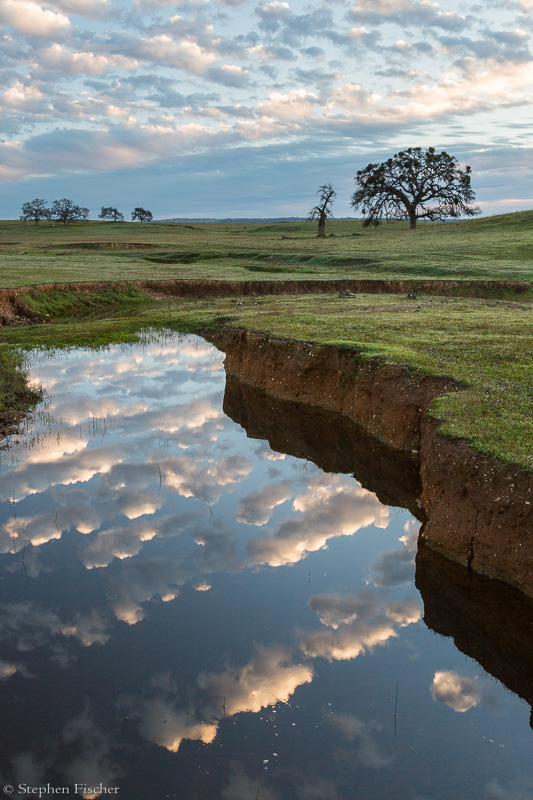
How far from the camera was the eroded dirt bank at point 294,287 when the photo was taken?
35.0 meters

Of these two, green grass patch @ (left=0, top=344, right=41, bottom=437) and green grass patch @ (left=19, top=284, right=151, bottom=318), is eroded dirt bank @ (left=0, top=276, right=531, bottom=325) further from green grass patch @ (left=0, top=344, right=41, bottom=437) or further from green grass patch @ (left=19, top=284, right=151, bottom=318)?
green grass patch @ (left=0, top=344, right=41, bottom=437)

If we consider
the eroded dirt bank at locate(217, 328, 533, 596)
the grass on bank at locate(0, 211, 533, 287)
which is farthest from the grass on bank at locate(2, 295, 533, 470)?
the grass on bank at locate(0, 211, 533, 287)

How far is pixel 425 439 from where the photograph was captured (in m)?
10.7

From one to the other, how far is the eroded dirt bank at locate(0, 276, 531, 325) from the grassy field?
993 millimetres

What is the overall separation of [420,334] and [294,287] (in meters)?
19.7

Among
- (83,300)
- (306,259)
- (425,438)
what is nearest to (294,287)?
(83,300)

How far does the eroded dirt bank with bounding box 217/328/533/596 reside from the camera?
8.15 metres

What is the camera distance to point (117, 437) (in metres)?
13.8

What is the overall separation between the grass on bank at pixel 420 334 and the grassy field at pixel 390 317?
0.03 m

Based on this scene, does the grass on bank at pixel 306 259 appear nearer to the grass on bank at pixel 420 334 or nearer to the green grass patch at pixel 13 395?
the grass on bank at pixel 420 334

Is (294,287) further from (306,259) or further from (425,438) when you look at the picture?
(425,438)

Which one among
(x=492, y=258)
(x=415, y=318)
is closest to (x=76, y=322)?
(x=415, y=318)

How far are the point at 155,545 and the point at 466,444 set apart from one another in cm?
459

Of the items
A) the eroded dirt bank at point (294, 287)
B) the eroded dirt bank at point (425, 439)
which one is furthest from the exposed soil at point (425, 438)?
the eroded dirt bank at point (294, 287)
